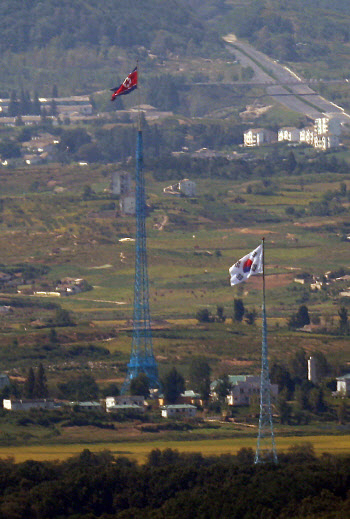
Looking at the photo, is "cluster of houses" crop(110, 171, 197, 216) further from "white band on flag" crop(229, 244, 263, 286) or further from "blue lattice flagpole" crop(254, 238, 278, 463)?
"white band on flag" crop(229, 244, 263, 286)

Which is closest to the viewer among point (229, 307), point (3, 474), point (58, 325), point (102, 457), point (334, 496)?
point (334, 496)

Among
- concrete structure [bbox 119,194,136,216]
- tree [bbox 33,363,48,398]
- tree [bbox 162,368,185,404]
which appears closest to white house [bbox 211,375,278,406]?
tree [bbox 162,368,185,404]

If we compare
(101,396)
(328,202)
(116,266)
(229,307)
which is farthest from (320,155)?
(101,396)

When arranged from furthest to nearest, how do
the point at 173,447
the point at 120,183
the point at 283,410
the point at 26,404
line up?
the point at 120,183 < the point at 26,404 < the point at 283,410 < the point at 173,447

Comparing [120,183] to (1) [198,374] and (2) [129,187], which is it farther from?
(1) [198,374]

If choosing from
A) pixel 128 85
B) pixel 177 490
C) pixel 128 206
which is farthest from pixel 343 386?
pixel 128 206

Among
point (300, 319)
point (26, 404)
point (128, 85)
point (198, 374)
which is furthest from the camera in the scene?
point (300, 319)

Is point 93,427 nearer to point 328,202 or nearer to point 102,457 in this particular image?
point 102,457

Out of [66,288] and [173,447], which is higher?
[66,288]
